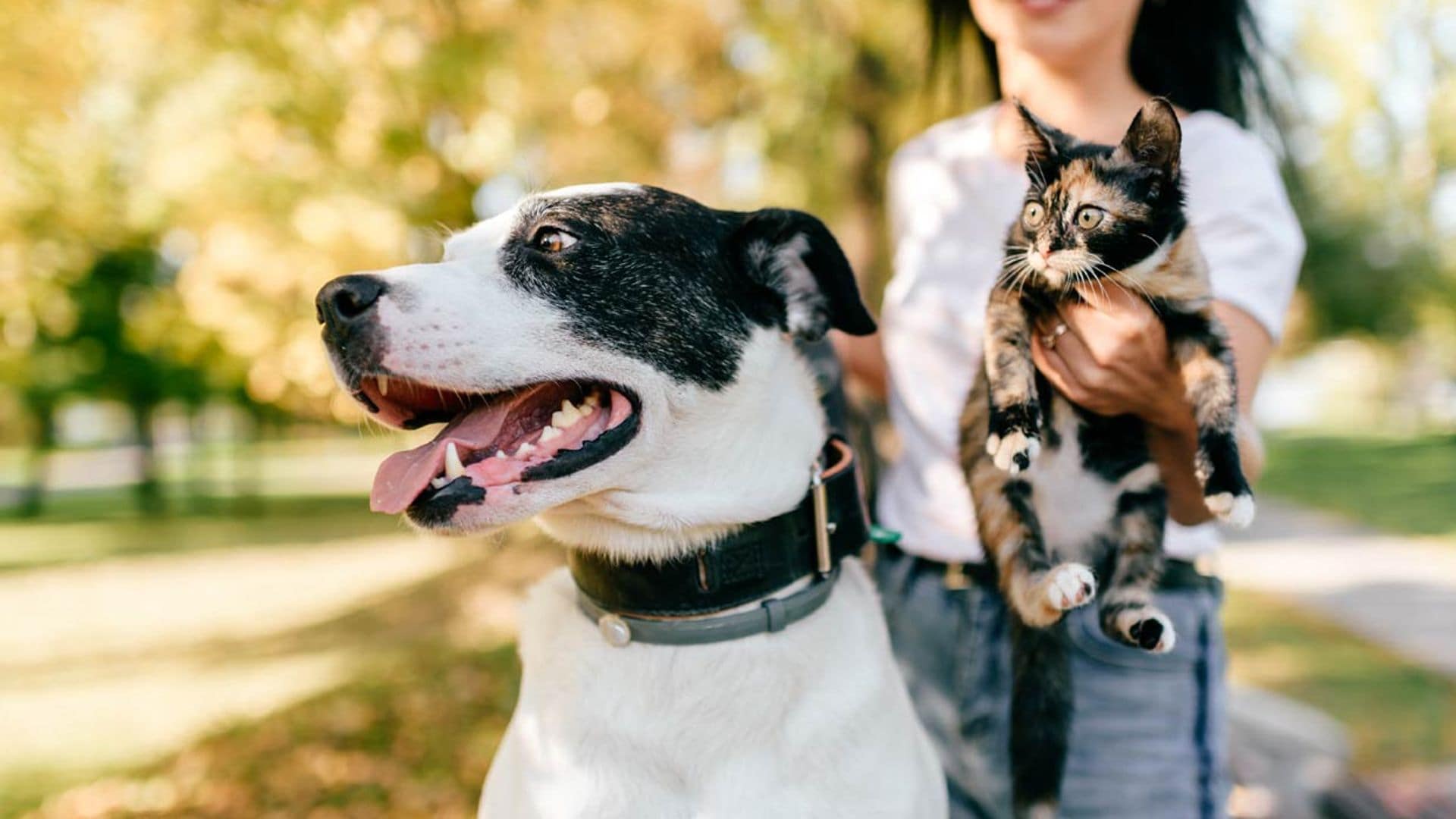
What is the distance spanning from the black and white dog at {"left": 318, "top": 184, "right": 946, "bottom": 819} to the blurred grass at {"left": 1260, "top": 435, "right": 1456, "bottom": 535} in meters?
16.9

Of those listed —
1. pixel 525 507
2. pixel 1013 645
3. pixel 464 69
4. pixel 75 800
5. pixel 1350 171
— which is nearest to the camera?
pixel 525 507

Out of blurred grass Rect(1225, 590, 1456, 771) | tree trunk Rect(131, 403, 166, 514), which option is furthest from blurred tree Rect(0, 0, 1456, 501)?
tree trunk Rect(131, 403, 166, 514)

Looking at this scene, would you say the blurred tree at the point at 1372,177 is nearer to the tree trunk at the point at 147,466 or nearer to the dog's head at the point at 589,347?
the dog's head at the point at 589,347

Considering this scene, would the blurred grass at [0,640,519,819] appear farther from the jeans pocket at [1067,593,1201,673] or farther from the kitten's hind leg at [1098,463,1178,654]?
the kitten's hind leg at [1098,463,1178,654]

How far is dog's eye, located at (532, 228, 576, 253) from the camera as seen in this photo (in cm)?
204

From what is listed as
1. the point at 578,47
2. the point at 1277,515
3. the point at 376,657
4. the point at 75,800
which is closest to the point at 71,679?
the point at 376,657

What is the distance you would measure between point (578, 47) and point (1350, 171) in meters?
18.2

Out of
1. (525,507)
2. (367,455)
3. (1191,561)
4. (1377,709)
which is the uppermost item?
(525,507)

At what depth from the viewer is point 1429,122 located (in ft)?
63.9

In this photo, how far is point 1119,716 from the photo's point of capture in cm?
236

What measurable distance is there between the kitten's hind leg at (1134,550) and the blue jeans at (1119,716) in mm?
455

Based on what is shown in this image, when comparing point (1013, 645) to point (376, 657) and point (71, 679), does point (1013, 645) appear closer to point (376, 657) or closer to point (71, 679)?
point (376, 657)

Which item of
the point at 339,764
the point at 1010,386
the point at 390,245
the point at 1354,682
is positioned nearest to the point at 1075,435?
the point at 1010,386

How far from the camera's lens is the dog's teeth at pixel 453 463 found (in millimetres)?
1749
